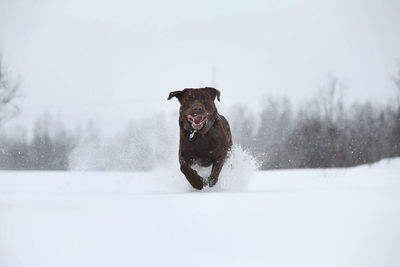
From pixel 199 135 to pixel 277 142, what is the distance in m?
25.8

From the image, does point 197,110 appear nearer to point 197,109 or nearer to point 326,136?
point 197,109

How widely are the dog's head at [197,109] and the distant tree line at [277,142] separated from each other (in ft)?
46.2

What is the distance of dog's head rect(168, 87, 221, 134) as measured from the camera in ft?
20.7

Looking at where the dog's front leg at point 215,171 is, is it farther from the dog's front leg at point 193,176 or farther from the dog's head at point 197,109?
the dog's head at point 197,109

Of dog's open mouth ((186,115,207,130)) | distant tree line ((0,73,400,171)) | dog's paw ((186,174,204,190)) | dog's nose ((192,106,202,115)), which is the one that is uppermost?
dog's nose ((192,106,202,115))

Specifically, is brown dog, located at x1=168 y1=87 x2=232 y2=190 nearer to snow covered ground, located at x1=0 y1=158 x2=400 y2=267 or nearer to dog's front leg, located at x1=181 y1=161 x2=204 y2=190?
dog's front leg, located at x1=181 y1=161 x2=204 y2=190

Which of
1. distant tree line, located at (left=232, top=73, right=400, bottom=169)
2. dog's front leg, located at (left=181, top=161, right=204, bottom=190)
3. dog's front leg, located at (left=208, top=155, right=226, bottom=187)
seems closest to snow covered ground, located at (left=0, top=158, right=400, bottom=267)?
dog's front leg, located at (left=181, top=161, right=204, bottom=190)

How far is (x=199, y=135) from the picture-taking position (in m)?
6.57

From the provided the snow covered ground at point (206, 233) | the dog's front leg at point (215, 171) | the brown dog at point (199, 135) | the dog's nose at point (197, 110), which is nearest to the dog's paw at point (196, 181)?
the brown dog at point (199, 135)

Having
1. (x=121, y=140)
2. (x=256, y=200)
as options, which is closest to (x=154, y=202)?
(x=256, y=200)

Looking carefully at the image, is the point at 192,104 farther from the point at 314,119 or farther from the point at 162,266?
the point at 314,119

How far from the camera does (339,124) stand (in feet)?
102

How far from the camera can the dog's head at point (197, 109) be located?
6.31m

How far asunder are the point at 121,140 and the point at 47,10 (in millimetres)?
55686
